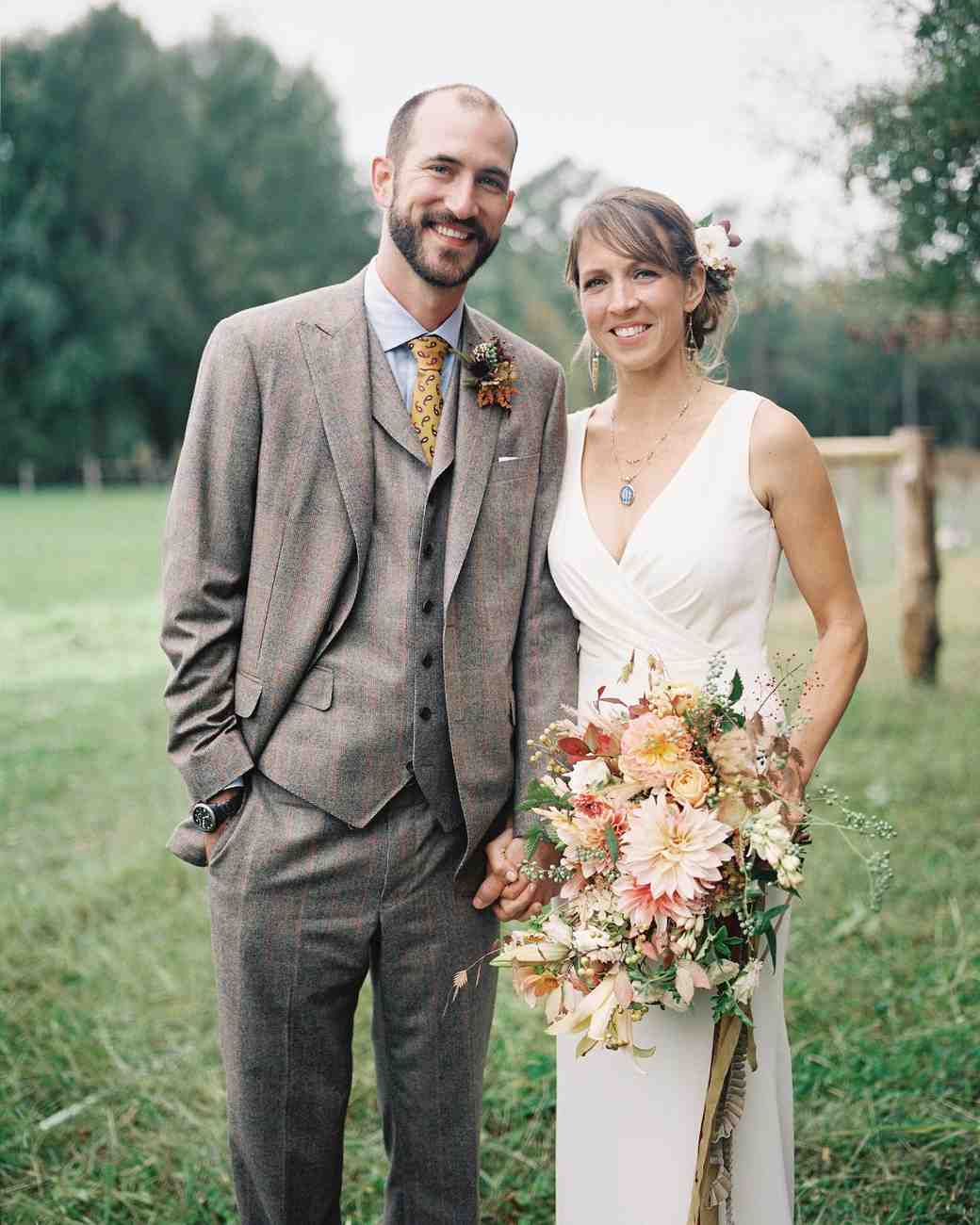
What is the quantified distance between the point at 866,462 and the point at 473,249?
7.31 metres

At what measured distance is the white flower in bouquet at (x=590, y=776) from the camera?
7.04 feet

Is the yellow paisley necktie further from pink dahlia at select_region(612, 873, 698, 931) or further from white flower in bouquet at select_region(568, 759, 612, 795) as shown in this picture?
pink dahlia at select_region(612, 873, 698, 931)

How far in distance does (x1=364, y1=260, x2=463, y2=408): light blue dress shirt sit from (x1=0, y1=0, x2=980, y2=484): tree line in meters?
26.2

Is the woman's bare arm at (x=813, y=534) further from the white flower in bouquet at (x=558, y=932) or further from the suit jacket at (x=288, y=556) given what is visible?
the white flower in bouquet at (x=558, y=932)

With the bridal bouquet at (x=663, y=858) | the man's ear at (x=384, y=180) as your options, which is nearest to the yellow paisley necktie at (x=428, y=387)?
the man's ear at (x=384, y=180)

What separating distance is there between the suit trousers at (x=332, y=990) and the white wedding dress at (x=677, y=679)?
28 cm

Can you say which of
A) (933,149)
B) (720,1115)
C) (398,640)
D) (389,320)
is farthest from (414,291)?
(933,149)

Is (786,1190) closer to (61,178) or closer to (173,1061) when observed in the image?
(173,1061)

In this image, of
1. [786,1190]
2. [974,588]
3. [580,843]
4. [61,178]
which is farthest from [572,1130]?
[61,178]

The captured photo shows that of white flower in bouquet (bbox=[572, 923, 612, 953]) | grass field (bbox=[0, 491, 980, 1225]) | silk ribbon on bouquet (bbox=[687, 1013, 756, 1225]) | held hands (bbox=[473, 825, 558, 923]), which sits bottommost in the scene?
grass field (bbox=[0, 491, 980, 1225])

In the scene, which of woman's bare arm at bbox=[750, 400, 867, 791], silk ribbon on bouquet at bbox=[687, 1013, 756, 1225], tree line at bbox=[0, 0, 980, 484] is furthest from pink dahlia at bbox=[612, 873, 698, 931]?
tree line at bbox=[0, 0, 980, 484]

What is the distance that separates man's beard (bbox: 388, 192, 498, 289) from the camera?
2.59m

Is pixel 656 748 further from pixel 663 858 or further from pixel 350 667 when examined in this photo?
pixel 350 667

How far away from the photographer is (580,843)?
2.16 m
